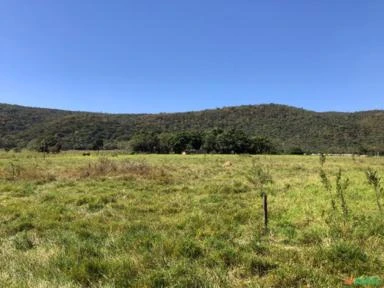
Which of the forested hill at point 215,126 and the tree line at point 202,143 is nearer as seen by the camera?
the tree line at point 202,143

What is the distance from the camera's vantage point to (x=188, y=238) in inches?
274

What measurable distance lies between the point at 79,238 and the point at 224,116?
391 ft

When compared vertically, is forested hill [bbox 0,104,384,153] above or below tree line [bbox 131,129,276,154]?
above

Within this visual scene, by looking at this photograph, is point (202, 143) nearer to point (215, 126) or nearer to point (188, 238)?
point (215, 126)

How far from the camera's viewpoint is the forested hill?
302ft

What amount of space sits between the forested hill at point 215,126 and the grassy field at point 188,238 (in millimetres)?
68709

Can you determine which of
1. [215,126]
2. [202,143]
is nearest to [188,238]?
[202,143]

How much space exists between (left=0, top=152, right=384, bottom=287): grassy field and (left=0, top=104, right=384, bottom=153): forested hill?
68709 millimetres

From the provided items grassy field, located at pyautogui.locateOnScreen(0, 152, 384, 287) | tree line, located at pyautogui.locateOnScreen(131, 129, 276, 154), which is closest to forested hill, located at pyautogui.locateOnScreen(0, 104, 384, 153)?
tree line, located at pyautogui.locateOnScreen(131, 129, 276, 154)

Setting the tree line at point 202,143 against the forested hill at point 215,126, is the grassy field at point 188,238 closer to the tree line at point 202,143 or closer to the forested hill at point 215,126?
the tree line at point 202,143

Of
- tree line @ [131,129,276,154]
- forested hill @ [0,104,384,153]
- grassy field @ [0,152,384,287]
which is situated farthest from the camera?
forested hill @ [0,104,384,153]

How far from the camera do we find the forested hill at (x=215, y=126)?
92000 mm

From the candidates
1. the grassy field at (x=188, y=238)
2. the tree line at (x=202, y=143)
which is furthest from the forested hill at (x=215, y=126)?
the grassy field at (x=188, y=238)

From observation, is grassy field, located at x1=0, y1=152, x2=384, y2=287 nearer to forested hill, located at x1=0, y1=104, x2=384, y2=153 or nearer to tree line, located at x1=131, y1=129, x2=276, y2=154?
tree line, located at x1=131, y1=129, x2=276, y2=154
